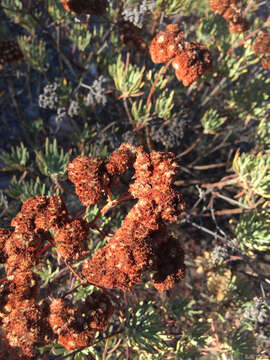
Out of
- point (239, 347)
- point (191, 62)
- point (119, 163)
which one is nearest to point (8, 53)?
point (191, 62)

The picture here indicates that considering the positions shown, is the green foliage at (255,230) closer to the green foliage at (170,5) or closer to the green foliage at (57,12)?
the green foliage at (170,5)

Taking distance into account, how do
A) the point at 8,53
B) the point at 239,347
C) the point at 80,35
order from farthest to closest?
the point at 80,35
the point at 8,53
the point at 239,347

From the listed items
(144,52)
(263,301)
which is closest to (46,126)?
(144,52)

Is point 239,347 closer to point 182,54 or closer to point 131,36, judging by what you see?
point 182,54

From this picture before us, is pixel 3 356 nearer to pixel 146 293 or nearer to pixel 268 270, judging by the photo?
pixel 146 293

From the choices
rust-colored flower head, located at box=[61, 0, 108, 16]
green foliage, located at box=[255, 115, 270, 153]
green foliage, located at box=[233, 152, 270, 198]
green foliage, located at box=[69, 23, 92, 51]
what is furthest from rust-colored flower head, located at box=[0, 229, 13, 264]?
→ green foliage, located at box=[255, 115, 270, 153]

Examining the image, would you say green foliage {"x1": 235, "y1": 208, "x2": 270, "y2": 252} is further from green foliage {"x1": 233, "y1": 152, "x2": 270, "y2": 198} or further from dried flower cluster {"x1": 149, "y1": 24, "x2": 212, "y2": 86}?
dried flower cluster {"x1": 149, "y1": 24, "x2": 212, "y2": 86}
